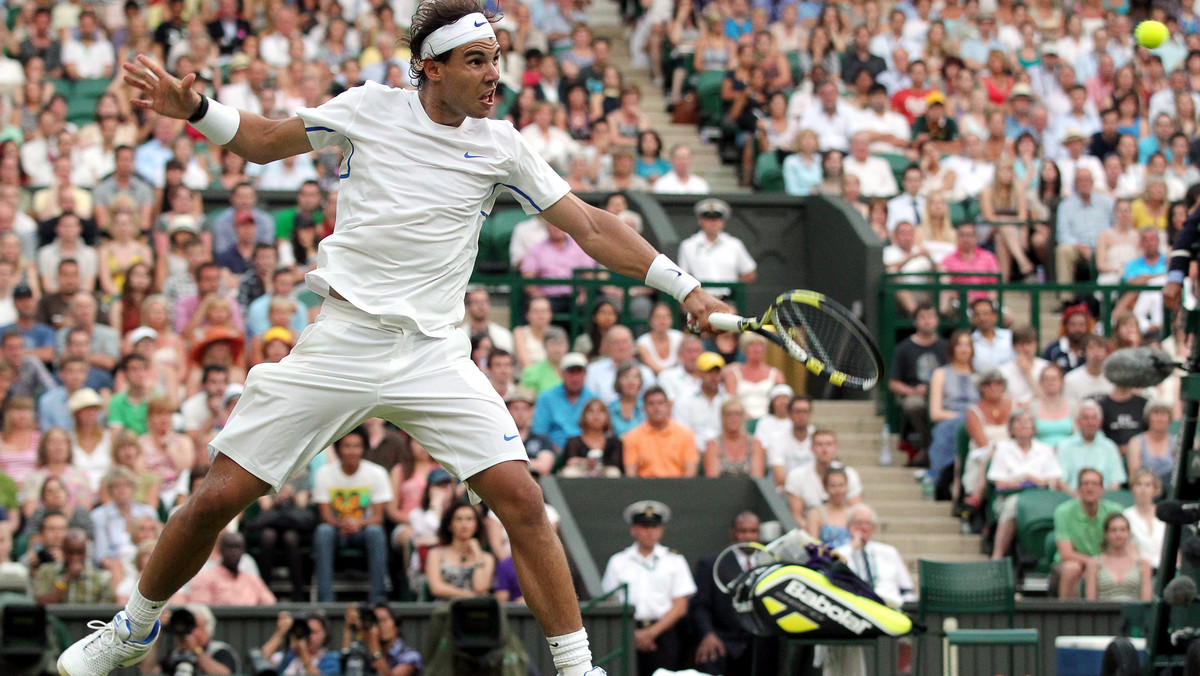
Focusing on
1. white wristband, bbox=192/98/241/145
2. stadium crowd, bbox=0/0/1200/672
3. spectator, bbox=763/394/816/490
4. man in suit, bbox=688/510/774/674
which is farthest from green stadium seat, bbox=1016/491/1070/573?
white wristband, bbox=192/98/241/145

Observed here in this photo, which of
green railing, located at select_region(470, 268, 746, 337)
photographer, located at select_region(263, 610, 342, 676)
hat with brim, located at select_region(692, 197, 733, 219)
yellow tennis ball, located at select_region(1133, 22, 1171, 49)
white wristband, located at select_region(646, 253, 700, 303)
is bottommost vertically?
photographer, located at select_region(263, 610, 342, 676)

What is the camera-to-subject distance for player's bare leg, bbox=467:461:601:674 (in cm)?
579

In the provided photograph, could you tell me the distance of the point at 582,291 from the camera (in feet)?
47.6

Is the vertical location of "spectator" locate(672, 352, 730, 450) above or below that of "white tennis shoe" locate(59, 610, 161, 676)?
above

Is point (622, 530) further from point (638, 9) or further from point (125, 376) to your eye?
point (638, 9)

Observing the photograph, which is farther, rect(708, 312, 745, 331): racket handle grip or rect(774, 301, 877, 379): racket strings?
rect(774, 301, 877, 379): racket strings

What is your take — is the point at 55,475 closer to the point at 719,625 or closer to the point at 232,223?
the point at 232,223

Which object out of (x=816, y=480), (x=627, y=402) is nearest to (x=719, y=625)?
(x=816, y=480)

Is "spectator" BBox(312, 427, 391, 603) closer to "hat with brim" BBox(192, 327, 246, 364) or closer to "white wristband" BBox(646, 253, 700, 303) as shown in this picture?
"hat with brim" BBox(192, 327, 246, 364)

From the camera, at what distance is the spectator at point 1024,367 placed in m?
13.9

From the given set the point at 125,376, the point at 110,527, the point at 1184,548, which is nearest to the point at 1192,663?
the point at 1184,548

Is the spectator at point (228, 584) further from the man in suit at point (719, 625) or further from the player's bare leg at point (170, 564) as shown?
the player's bare leg at point (170, 564)

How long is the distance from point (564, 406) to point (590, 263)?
2447 mm

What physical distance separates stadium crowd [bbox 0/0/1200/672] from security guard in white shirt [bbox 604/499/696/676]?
31 mm
